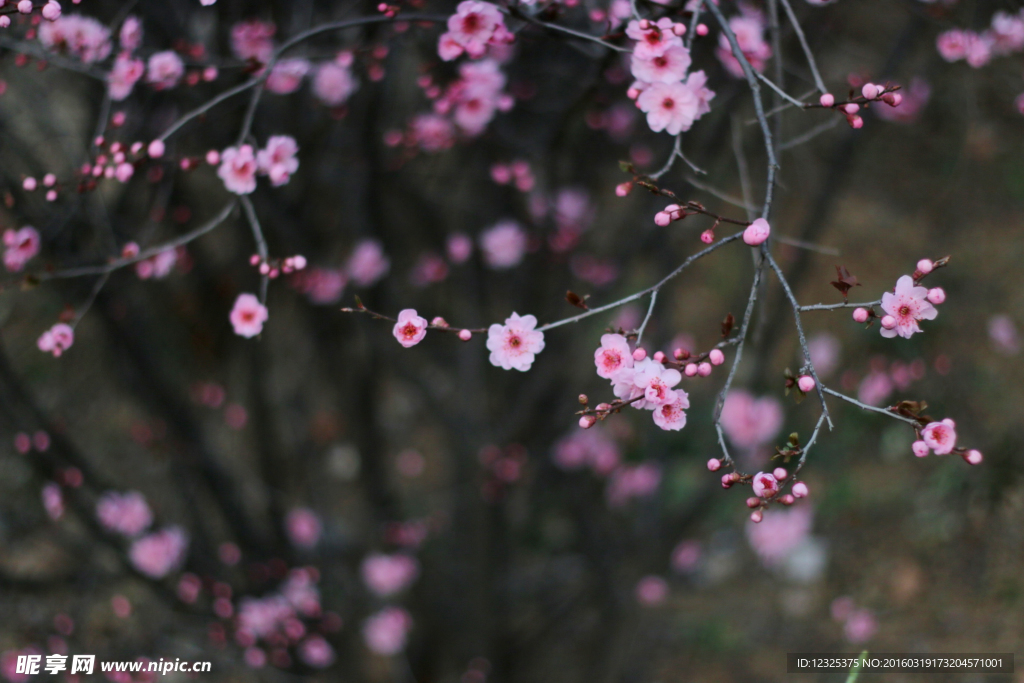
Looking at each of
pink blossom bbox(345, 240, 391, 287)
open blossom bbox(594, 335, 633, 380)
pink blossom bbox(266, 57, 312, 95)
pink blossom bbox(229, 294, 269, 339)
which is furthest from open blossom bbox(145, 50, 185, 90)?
open blossom bbox(594, 335, 633, 380)

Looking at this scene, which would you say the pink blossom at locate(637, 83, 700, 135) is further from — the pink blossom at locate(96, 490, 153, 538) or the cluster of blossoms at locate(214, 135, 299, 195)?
the pink blossom at locate(96, 490, 153, 538)

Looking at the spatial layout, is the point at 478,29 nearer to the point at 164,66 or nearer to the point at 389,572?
the point at 164,66

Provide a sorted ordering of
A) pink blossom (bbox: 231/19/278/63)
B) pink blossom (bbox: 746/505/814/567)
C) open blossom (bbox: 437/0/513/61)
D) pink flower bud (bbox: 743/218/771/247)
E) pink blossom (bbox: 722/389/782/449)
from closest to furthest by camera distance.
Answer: pink flower bud (bbox: 743/218/771/247) < open blossom (bbox: 437/0/513/61) < pink blossom (bbox: 231/19/278/63) < pink blossom (bbox: 722/389/782/449) < pink blossom (bbox: 746/505/814/567)

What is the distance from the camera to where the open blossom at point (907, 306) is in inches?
35.9

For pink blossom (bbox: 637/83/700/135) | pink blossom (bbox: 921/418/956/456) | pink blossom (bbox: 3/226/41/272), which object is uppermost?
pink blossom (bbox: 637/83/700/135)

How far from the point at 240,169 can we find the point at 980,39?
1.50m

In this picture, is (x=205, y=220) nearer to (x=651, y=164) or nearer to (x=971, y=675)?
(x=651, y=164)

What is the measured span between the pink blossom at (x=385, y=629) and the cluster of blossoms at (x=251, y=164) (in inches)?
80.4

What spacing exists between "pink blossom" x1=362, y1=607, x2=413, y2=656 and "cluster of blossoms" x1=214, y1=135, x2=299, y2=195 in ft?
6.70

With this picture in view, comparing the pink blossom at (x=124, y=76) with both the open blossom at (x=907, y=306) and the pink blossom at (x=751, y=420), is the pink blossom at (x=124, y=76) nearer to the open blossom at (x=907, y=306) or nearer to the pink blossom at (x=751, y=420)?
the open blossom at (x=907, y=306)

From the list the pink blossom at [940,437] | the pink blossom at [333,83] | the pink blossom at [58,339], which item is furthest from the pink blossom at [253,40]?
the pink blossom at [940,437]

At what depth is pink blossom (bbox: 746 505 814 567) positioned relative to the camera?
10.2ft

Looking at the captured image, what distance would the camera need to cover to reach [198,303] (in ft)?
8.95

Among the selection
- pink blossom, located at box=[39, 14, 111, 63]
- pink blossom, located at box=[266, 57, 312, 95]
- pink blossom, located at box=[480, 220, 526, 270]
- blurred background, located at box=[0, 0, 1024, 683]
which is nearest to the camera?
pink blossom, located at box=[39, 14, 111, 63]
